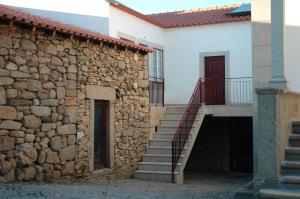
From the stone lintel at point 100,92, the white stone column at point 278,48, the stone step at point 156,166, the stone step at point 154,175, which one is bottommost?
the stone step at point 154,175

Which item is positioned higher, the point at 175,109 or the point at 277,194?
the point at 175,109

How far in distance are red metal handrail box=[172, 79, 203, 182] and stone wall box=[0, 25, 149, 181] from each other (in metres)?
1.26

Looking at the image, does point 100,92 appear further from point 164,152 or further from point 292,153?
point 292,153

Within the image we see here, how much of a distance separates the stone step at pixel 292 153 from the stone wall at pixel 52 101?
4665mm

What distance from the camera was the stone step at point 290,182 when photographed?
648cm

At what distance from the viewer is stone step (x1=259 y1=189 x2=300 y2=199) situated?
608 centimetres

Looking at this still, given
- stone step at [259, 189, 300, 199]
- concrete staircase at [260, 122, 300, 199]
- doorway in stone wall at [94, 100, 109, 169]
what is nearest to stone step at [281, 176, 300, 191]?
concrete staircase at [260, 122, 300, 199]

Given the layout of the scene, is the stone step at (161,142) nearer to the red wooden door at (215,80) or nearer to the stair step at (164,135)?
the stair step at (164,135)

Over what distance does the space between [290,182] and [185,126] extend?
6.36 metres

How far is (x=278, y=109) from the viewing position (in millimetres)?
6605

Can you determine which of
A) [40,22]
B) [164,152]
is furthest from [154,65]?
[40,22]

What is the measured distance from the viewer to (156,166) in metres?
11.9

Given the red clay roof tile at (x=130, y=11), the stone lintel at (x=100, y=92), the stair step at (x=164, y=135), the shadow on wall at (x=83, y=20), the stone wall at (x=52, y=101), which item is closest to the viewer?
the stone wall at (x=52, y=101)

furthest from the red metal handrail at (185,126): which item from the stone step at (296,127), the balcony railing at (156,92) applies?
the stone step at (296,127)
